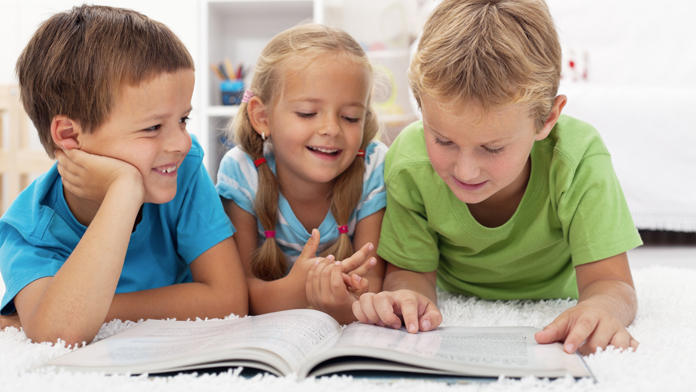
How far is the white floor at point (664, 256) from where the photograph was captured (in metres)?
1.59

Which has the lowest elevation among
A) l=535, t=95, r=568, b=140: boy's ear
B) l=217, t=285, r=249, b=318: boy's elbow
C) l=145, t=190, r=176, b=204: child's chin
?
l=217, t=285, r=249, b=318: boy's elbow

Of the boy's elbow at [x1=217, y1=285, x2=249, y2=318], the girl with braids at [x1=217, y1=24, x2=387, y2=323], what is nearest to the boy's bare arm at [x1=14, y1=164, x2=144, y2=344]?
the boy's elbow at [x1=217, y1=285, x2=249, y2=318]

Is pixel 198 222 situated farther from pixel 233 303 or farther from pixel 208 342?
pixel 208 342

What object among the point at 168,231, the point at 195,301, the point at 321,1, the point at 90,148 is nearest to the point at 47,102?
the point at 90,148

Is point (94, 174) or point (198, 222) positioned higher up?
point (94, 174)

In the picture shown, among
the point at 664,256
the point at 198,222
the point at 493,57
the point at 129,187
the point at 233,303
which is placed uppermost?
the point at 493,57

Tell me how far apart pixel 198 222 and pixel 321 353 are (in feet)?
1.59

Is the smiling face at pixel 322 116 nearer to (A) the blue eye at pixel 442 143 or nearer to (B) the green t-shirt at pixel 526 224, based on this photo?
(B) the green t-shirt at pixel 526 224

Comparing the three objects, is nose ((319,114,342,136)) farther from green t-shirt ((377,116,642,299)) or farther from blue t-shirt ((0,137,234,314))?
blue t-shirt ((0,137,234,314))

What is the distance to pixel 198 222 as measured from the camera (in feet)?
3.13

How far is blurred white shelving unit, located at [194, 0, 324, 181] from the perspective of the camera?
85.7 inches

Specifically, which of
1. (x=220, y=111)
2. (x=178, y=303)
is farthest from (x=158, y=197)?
(x=220, y=111)

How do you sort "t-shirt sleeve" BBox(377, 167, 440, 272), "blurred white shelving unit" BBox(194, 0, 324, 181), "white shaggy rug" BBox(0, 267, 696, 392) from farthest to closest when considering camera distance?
"blurred white shelving unit" BBox(194, 0, 324, 181), "t-shirt sleeve" BBox(377, 167, 440, 272), "white shaggy rug" BBox(0, 267, 696, 392)

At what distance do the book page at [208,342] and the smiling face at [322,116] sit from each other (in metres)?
0.42
